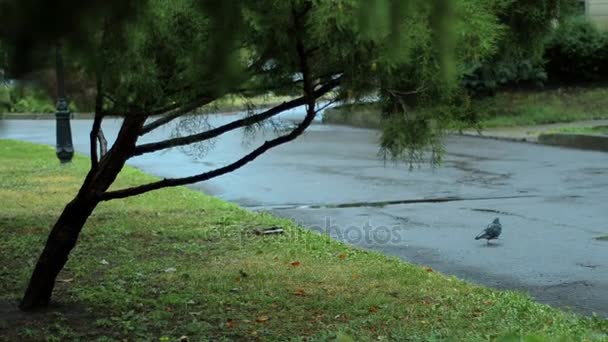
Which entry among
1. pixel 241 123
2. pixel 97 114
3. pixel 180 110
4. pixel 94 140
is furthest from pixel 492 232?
pixel 97 114

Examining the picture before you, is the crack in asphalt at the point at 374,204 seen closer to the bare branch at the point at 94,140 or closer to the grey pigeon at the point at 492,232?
the grey pigeon at the point at 492,232

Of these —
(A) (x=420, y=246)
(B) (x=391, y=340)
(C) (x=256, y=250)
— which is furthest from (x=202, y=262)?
(B) (x=391, y=340)

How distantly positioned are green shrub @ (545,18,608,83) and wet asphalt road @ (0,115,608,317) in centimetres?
569

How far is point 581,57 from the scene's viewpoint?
24078 millimetres

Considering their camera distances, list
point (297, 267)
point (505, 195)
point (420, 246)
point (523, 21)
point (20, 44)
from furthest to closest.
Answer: point (505, 195) → point (420, 246) → point (297, 267) → point (523, 21) → point (20, 44)

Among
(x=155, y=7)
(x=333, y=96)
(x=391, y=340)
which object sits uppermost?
→ (x=155, y=7)

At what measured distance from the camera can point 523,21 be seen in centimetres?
559

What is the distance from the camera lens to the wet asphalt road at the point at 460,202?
798 centimetres

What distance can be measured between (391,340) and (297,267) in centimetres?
227

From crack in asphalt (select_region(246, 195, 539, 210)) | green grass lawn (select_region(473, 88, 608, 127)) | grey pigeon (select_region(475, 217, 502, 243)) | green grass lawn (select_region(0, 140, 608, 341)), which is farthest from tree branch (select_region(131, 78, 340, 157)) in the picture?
green grass lawn (select_region(473, 88, 608, 127))

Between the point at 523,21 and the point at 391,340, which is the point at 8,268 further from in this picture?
the point at 523,21

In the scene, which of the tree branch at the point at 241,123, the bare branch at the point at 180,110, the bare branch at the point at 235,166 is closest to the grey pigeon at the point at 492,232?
the bare branch at the point at 235,166

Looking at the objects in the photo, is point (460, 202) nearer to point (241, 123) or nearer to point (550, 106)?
point (241, 123)

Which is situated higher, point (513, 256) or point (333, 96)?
point (333, 96)
